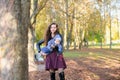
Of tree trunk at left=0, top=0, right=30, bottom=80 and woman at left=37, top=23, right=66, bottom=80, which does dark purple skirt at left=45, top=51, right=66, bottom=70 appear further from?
tree trunk at left=0, top=0, right=30, bottom=80

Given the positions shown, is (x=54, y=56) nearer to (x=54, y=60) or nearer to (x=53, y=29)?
(x=54, y=60)

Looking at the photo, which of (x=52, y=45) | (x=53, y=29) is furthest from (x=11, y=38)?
(x=53, y=29)

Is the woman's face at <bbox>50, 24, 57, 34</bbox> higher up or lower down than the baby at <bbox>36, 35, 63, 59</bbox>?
higher up

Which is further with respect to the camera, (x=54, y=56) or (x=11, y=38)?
(x=54, y=56)

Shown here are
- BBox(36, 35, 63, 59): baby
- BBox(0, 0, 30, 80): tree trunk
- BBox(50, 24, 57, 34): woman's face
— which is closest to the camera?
BBox(0, 0, 30, 80): tree trunk

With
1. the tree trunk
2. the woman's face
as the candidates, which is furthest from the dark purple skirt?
the tree trunk

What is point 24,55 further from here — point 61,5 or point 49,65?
point 61,5

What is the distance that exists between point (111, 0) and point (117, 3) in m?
2.39

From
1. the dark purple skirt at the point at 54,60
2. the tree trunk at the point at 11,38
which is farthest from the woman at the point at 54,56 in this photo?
the tree trunk at the point at 11,38

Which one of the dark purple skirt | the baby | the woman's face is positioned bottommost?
the dark purple skirt

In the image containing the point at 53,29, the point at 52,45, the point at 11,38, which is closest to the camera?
the point at 11,38

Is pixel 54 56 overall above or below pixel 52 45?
below

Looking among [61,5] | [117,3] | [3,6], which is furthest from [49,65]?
[117,3]

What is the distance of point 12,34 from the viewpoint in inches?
193
